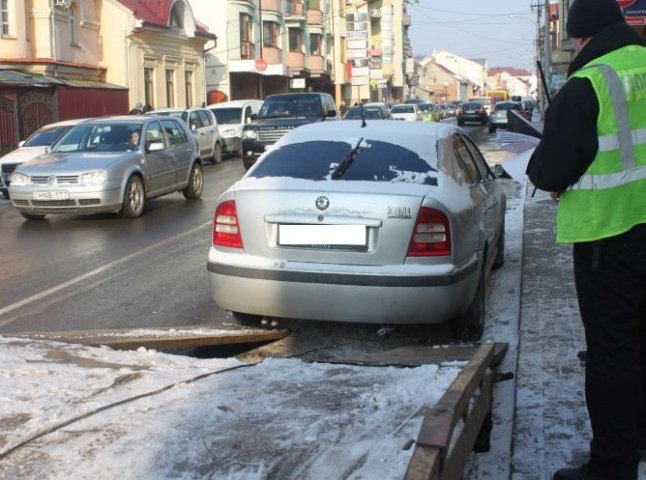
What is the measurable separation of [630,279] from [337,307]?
95.5 inches

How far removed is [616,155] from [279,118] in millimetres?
20289

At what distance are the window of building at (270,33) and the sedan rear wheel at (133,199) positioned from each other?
38933 millimetres

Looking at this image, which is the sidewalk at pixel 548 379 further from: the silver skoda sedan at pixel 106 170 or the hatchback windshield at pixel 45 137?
the hatchback windshield at pixel 45 137

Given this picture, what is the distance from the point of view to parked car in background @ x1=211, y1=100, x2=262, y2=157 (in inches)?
1152

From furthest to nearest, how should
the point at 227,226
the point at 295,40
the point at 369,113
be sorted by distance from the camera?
the point at 295,40 → the point at 369,113 → the point at 227,226

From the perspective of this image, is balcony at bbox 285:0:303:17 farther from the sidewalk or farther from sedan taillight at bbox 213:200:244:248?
sedan taillight at bbox 213:200:244:248

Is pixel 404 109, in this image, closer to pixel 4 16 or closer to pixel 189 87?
pixel 189 87

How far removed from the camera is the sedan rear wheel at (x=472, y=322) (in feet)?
19.1

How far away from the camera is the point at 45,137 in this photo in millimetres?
17375

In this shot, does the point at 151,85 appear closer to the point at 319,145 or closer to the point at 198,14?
the point at 198,14

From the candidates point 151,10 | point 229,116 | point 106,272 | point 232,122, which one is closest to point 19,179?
point 106,272

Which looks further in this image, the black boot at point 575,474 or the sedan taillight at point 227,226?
the sedan taillight at point 227,226

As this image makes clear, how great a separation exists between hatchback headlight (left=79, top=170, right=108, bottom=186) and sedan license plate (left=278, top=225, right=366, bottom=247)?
7636mm

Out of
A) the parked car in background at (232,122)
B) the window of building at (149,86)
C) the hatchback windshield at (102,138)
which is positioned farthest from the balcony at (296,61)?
the hatchback windshield at (102,138)
